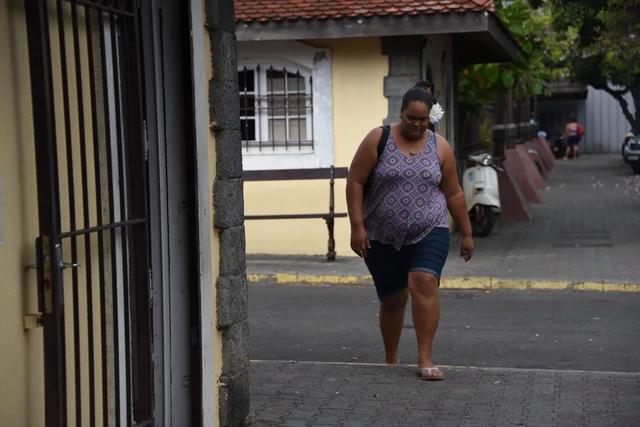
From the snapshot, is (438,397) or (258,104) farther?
(258,104)

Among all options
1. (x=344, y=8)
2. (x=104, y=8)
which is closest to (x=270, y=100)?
→ (x=344, y=8)

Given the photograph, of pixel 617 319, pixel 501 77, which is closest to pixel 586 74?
pixel 501 77

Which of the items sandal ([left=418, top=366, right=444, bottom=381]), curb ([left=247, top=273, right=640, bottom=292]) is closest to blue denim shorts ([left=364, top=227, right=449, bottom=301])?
sandal ([left=418, top=366, right=444, bottom=381])

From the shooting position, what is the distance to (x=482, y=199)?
16969mm

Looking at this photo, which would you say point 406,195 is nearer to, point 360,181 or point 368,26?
point 360,181

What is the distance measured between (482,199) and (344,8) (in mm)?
4020

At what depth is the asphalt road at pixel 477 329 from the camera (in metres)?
8.66

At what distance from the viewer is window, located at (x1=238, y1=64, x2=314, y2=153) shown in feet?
50.0

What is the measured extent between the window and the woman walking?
7.89m

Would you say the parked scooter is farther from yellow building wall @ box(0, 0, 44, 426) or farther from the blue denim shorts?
yellow building wall @ box(0, 0, 44, 426)

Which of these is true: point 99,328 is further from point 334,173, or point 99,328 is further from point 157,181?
point 334,173

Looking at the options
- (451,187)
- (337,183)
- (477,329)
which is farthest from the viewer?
(337,183)

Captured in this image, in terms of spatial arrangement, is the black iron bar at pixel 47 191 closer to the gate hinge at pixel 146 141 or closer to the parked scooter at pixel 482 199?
the gate hinge at pixel 146 141

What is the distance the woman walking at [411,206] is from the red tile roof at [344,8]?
269 inches
